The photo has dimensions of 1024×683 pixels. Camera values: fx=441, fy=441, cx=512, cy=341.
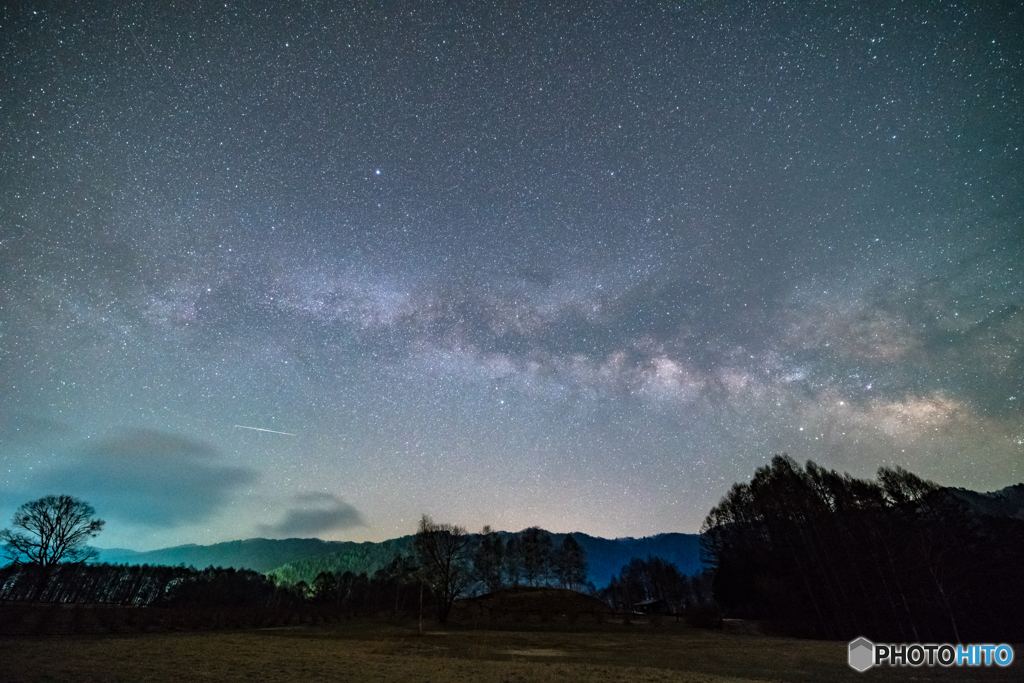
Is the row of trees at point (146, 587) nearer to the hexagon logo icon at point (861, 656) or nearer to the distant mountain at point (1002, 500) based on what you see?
the hexagon logo icon at point (861, 656)

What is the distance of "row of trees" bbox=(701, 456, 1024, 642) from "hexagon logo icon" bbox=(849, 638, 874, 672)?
8.75 metres

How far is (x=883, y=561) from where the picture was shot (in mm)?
44438

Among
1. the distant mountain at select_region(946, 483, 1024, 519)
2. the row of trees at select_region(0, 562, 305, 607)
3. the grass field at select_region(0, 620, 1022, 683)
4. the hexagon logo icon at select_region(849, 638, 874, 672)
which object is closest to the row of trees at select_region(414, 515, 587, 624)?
the grass field at select_region(0, 620, 1022, 683)

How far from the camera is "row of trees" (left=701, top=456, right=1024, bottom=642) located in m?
40.1

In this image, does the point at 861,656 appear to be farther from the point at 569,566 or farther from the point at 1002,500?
the point at 1002,500

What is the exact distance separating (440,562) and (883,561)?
169ft

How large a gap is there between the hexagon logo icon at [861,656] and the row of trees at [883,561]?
28.7 feet

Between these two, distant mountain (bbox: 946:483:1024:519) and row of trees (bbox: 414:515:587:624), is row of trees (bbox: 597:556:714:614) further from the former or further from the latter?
distant mountain (bbox: 946:483:1024:519)

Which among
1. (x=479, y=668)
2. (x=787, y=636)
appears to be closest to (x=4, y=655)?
(x=479, y=668)

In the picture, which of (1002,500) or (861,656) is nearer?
(861,656)

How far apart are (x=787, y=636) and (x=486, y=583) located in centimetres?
7561

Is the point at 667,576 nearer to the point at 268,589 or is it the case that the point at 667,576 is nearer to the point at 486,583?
the point at 486,583

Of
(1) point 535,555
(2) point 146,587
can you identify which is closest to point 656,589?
(1) point 535,555

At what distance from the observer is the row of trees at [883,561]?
40.1m
